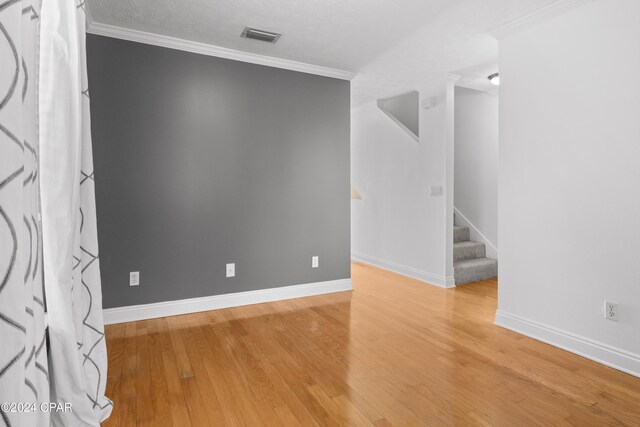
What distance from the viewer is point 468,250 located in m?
4.82

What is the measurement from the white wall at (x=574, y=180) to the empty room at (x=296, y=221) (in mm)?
13


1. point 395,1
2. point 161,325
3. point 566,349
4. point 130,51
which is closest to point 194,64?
point 130,51

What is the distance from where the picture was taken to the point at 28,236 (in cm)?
85

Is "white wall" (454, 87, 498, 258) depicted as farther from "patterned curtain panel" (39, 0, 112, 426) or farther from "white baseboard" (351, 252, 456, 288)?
"patterned curtain panel" (39, 0, 112, 426)

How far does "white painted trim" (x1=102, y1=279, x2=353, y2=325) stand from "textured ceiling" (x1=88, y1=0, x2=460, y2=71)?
237cm

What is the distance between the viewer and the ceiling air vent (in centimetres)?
299

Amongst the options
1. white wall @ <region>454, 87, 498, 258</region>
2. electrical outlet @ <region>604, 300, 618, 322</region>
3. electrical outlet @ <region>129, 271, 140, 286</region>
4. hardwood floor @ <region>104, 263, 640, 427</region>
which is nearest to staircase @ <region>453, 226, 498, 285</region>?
white wall @ <region>454, 87, 498, 258</region>

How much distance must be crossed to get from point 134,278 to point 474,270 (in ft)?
12.6

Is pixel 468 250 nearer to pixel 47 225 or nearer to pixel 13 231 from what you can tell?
pixel 47 225

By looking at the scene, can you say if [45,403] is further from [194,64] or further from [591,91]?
[591,91]

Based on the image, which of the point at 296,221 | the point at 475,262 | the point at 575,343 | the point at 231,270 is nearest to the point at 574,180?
the point at 575,343

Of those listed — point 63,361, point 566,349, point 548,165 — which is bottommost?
point 566,349

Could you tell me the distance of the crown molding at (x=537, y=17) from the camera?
2.47 m

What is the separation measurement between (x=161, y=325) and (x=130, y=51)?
2.37 metres
